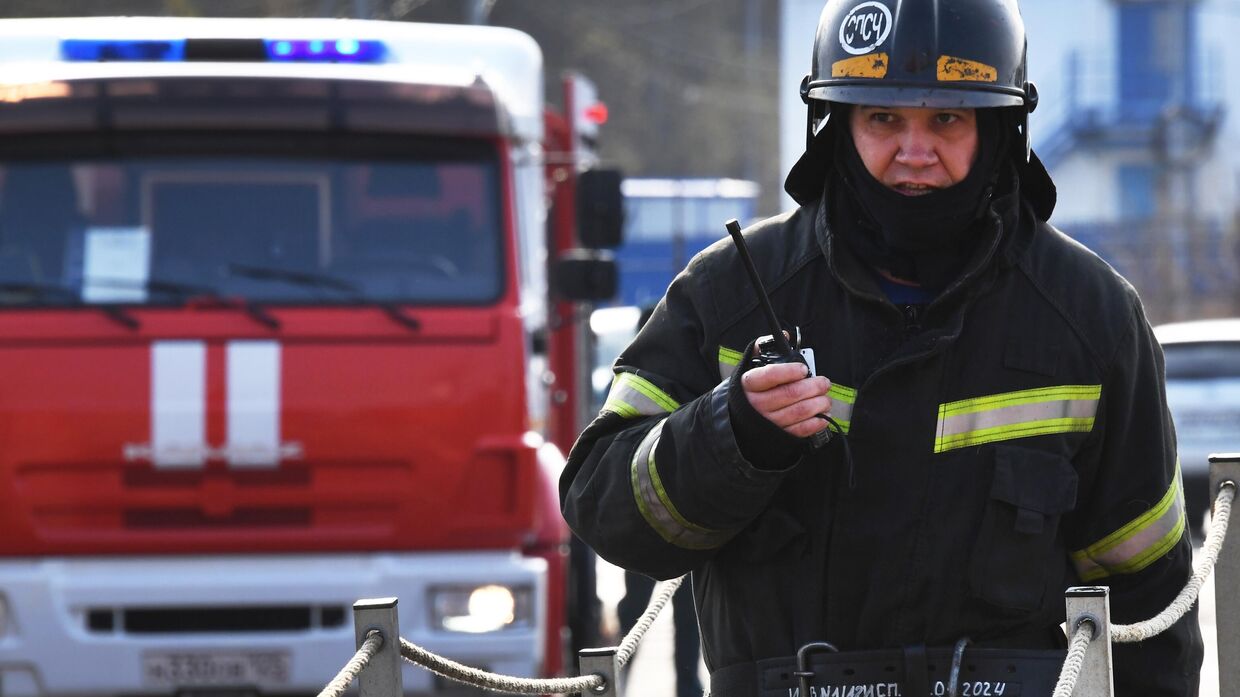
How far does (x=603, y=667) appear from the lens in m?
3.36

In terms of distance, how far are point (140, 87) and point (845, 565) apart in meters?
4.13

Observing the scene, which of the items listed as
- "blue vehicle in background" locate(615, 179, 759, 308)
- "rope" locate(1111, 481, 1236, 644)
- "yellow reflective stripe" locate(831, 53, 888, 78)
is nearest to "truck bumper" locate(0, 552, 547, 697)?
"rope" locate(1111, 481, 1236, 644)

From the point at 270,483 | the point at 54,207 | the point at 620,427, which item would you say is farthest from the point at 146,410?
the point at 620,427

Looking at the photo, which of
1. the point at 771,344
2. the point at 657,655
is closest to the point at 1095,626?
the point at 771,344

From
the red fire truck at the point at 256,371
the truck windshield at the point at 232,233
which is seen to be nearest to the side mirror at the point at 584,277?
the red fire truck at the point at 256,371

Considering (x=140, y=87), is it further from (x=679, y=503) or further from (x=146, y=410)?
(x=679, y=503)

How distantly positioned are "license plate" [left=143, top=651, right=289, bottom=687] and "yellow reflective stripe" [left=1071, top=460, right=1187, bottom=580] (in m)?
3.63

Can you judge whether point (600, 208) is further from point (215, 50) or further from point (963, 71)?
point (963, 71)

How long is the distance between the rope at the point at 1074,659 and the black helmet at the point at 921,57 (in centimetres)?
81

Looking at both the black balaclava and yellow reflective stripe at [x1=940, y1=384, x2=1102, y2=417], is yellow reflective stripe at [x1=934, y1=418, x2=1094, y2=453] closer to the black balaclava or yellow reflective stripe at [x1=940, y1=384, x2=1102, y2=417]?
yellow reflective stripe at [x1=940, y1=384, x2=1102, y2=417]

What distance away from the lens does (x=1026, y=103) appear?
10.1ft

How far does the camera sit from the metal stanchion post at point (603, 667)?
3352 mm

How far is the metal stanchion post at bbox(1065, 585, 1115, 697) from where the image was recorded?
2.71 m

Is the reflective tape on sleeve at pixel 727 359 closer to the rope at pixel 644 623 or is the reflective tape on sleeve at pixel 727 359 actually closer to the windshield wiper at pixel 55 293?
the rope at pixel 644 623
